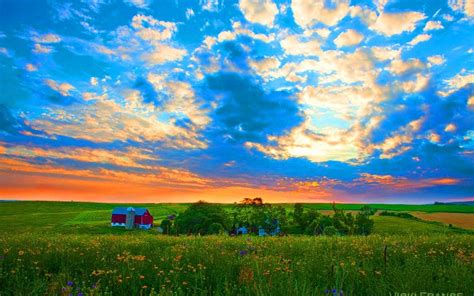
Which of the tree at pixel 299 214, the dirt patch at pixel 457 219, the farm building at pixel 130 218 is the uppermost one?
the tree at pixel 299 214

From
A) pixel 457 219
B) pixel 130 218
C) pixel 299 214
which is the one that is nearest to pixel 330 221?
pixel 299 214

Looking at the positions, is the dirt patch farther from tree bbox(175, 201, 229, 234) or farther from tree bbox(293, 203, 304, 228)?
tree bbox(175, 201, 229, 234)

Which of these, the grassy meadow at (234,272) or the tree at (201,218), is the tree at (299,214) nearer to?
the tree at (201,218)

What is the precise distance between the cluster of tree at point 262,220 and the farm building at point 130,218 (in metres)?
25.4

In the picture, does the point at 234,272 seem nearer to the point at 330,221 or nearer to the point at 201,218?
the point at 330,221

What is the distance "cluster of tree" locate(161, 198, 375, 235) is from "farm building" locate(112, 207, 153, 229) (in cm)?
2542

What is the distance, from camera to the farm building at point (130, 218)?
44688 mm

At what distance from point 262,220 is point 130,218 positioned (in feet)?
98.8

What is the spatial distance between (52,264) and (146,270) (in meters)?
2.74

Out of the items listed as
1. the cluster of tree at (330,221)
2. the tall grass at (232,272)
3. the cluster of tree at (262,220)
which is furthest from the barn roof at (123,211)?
the tall grass at (232,272)

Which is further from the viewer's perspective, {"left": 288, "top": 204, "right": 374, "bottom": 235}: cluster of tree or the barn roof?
the barn roof

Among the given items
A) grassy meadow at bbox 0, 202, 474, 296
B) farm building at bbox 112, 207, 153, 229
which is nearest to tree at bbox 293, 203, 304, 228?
grassy meadow at bbox 0, 202, 474, 296

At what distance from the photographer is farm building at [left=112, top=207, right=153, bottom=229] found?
4469 cm

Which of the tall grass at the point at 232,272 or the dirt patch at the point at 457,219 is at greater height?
the tall grass at the point at 232,272
